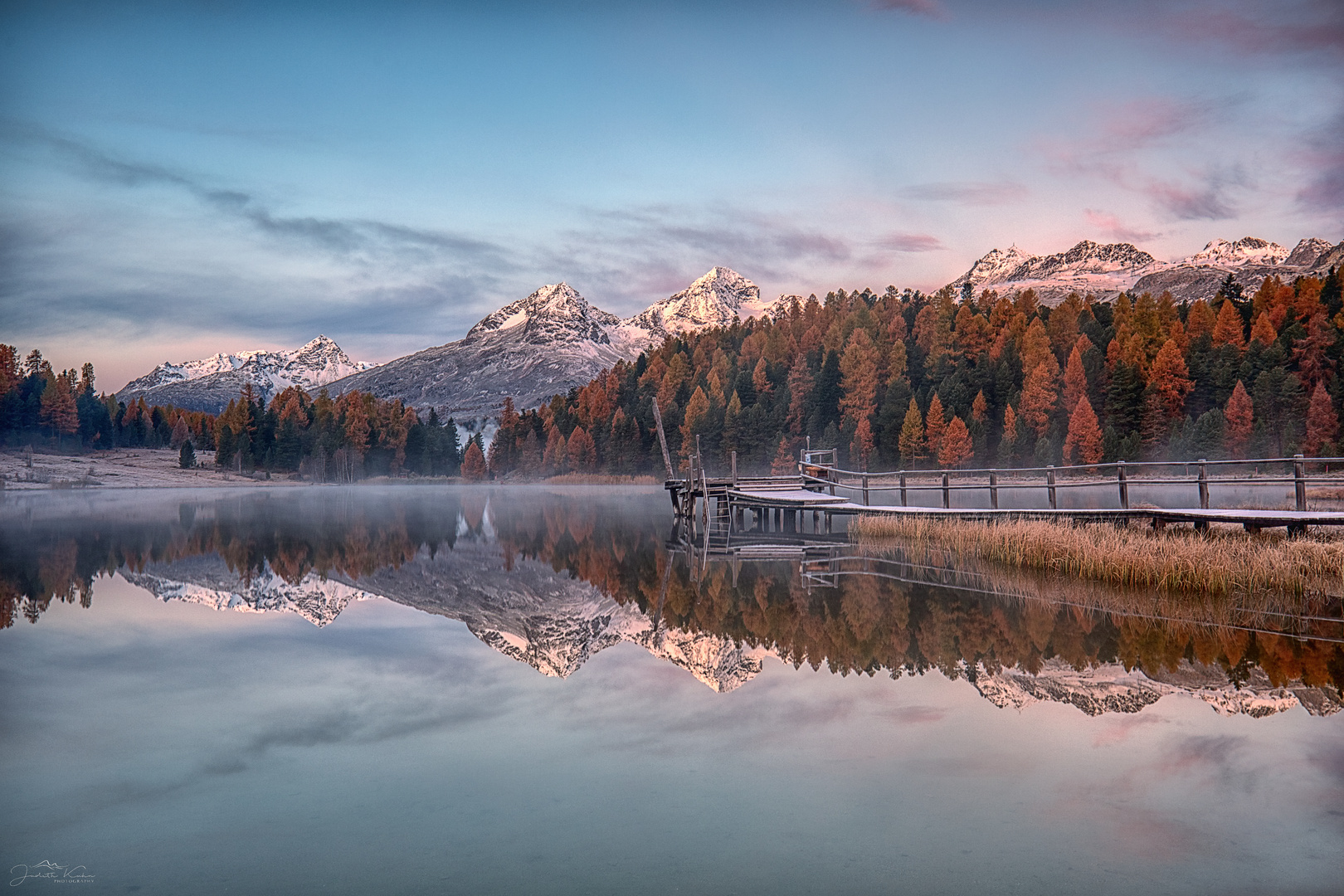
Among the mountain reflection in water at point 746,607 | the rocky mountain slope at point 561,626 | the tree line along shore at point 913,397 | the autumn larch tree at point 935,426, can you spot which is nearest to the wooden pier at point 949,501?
the mountain reflection in water at point 746,607

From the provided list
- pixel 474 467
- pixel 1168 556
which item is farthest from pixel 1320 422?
pixel 474 467

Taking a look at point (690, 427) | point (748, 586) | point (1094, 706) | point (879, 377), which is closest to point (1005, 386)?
point (879, 377)

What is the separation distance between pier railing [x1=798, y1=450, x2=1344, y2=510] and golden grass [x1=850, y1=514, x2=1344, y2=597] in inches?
57.0

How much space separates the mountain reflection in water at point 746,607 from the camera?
40.0 ft

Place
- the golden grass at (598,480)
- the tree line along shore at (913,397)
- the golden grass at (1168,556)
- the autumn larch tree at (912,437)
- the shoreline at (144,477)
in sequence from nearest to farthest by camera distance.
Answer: the golden grass at (1168,556)
the tree line along shore at (913,397)
the autumn larch tree at (912,437)
the shoreline at (144,477)
the golden grass at (598,480)

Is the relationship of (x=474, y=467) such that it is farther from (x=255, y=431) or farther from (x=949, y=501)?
(x=949, y=501)

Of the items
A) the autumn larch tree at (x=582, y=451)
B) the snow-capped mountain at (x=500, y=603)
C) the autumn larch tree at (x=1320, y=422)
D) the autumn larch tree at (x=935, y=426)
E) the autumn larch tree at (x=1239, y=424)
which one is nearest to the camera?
the snow-capped mountain at (x=500, y=603)

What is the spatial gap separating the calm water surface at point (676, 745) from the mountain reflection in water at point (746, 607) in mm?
117

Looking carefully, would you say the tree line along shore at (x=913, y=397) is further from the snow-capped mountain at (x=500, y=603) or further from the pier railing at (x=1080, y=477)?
the snow-capped mountain at (x=500, y=603)

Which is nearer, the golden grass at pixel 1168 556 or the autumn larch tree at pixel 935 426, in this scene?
the golden grass at pixel 1168 556

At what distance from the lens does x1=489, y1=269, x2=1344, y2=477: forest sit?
85000 mm

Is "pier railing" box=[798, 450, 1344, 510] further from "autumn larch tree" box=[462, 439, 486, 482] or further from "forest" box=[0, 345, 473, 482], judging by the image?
"forest" box=[0, 345, 473, 482]

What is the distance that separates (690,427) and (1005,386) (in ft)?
124

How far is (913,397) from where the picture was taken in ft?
318
